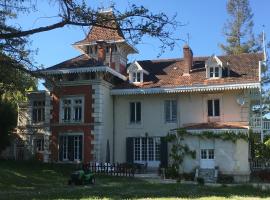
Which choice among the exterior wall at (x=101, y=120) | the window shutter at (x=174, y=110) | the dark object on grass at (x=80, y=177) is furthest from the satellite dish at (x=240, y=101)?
the dark object on grass at (x=80, y=177)

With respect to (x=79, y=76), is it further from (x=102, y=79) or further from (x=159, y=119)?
(x=159, y=119)

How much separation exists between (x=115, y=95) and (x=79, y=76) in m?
3.06

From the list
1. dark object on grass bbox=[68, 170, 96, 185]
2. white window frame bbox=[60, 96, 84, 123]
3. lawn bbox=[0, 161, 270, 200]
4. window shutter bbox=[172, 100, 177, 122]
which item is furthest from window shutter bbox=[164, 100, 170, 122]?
dark object on grass bbox=[68, 170, 96, 185]

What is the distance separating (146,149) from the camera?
34.4 metres

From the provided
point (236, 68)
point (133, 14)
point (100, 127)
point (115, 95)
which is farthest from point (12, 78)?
point (236, 68)

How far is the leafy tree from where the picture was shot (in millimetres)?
34125

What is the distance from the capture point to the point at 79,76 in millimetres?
34062

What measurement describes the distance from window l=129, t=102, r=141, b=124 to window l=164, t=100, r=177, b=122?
203cm

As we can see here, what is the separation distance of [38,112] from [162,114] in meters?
9.33

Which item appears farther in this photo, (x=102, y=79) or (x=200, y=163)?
(x=102, y=79)

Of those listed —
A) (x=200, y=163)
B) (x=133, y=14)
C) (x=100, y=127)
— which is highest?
(x=133, y=14)

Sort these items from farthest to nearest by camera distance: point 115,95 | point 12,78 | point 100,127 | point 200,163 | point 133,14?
1. point 115,95
2. point 100,127
3. point 200,163
4. point 12,78
5. point 133,14

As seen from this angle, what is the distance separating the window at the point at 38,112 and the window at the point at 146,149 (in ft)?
23.8

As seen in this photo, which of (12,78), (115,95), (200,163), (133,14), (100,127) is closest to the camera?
(133,14)
